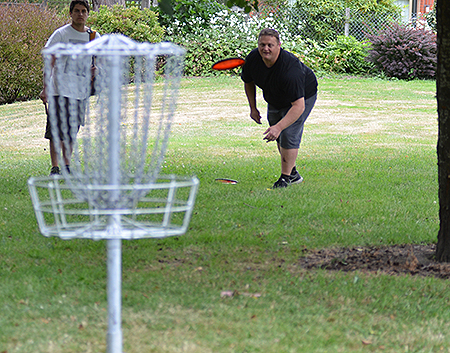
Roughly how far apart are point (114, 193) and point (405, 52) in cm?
1724

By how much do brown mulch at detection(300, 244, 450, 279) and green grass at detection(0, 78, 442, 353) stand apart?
129 millimetres

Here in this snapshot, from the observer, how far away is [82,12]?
19.3 feet

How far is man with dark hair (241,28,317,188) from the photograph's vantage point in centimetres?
588

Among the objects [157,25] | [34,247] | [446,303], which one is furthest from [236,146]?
[157,25]

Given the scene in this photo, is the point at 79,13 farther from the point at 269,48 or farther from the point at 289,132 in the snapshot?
the point at 289,132

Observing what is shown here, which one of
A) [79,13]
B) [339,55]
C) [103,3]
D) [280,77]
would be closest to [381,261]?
[280,77]

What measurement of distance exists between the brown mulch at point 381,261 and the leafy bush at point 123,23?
12.9 meters

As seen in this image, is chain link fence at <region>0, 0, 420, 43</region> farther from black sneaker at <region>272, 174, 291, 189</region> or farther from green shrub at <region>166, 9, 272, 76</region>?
black sneaker at <region>272, 174, 291, 189</region>

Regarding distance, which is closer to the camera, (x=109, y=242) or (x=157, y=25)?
(x=109, y=242)

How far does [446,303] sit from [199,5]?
16869 millimetres

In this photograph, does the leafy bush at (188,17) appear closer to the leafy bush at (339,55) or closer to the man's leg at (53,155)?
the leafy bush at (339,55)

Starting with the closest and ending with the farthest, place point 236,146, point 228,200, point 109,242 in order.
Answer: point 109,242
point 228,200
point 236,146

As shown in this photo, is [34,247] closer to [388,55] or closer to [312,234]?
[312,234]

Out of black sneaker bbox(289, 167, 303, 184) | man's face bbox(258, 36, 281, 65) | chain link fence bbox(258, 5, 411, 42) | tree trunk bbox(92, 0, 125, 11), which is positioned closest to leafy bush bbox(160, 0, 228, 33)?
tree trunk bbox(92, 0, 125, 11)
